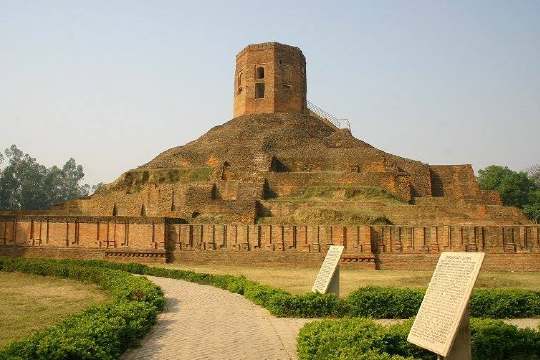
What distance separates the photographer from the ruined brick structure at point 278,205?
18453 millimetres

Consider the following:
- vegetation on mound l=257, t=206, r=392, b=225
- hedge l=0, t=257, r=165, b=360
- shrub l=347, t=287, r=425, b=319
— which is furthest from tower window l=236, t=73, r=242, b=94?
shrub l=347, t=287, r=425, b=319

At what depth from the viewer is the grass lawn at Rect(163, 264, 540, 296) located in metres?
13.0

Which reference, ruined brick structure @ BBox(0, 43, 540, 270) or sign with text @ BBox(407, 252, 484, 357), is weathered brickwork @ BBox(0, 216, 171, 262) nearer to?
ruined brick structure @ BBox(0, 43, 540, 270)

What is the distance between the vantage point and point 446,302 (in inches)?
201

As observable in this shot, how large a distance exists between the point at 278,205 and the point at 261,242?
3466 millimetres

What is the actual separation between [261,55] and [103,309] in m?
28.4

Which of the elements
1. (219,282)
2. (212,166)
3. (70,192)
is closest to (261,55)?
(212,166)

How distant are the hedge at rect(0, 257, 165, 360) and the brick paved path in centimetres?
21

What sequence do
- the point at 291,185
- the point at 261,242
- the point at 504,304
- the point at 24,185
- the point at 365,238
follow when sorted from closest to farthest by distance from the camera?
the point at 504,304 → the point at 365,238 → the point at 261,242 → the point at 291,185 → the point at 24,185

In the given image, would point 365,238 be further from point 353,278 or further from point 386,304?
point 386,304

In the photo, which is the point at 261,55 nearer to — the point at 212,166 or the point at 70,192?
the point at 212,166

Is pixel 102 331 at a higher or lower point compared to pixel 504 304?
higher

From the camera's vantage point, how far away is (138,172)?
28547 mm

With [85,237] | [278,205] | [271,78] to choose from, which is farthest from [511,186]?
[85,237]
